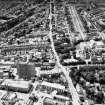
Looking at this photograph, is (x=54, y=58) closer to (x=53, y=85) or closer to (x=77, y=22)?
(x=53, y=85)

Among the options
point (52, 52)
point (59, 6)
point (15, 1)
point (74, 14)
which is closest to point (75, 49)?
point (52, 52)

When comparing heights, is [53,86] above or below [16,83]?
below

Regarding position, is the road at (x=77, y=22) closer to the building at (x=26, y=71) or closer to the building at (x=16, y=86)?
the building at (x=26, y=71)

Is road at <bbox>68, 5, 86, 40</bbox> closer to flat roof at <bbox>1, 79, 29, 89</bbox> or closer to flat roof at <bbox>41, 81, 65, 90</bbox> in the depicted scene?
flat roof at <bbox>41, 81, 65, 90</bbox>

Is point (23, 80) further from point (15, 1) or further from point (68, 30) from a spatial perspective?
point (15, 1)

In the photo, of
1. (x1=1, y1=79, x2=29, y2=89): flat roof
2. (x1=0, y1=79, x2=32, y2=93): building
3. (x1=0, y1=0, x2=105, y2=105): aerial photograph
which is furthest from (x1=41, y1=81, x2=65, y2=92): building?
(x1=1, y1=79, x2=29, y2=89): flat roof

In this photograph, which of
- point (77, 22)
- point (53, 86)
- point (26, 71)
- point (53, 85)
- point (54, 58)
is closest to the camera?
point (53, 86)

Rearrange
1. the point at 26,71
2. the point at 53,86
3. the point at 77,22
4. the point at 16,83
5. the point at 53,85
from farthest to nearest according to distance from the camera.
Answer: the point at 77,22 → the point at 26,71 → the point at 16,83 → the point at 53,85 → the point at 53,86

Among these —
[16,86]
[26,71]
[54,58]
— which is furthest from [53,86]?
[54,58]
